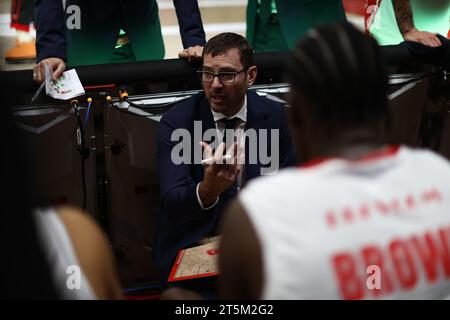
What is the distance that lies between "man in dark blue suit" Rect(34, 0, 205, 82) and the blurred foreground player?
2136 mm

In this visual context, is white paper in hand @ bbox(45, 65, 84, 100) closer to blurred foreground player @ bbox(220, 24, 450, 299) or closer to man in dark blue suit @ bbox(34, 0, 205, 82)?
man in dark blue suit @ bbox(34, 0, 205, 82)

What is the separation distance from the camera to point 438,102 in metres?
3.21

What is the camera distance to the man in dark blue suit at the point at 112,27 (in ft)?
11.3

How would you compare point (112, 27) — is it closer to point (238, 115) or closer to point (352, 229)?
Result: point (238, 115)

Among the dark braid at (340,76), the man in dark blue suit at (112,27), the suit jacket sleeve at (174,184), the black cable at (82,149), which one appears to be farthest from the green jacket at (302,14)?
the dark braid at (340,76)

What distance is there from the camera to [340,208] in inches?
50.8

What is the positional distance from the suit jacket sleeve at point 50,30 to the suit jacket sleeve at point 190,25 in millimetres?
587

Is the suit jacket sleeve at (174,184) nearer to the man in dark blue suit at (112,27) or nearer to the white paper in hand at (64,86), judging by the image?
the white paper in hand at (64,86)

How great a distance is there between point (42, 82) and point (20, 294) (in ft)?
6.10

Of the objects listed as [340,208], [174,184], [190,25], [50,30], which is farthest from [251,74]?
[340,208]

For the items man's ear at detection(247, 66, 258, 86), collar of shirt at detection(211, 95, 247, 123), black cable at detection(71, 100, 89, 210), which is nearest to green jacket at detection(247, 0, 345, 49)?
man's ear at detection(247, 66, 258, 86)

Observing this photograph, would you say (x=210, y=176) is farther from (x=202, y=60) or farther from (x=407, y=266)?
(x=407, y=266)

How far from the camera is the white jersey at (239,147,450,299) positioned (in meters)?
1.27
